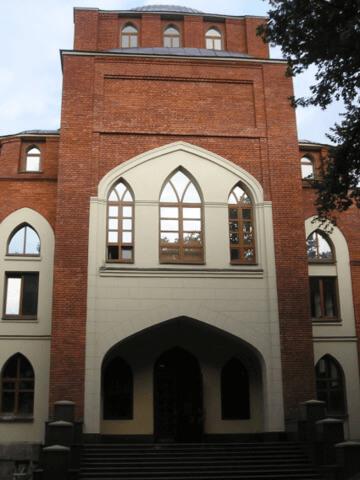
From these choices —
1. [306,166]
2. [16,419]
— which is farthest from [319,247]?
[16,419]

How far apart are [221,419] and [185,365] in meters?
1.80

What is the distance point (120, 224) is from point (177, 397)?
5.14m

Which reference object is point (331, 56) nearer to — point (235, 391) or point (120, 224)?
point (120, 224)

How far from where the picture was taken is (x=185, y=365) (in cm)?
1902

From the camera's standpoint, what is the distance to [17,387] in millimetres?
18344

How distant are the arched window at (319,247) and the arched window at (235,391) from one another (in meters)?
4.30

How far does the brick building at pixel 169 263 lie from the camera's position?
17.6 meters

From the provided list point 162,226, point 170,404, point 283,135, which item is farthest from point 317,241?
point 170,404

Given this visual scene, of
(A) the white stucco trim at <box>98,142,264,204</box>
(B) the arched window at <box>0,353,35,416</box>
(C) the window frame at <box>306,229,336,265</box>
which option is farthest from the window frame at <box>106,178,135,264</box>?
(C) the window frame at <box>306,229,336,265</box>

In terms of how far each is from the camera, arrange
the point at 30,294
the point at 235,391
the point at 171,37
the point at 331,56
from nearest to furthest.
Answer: the point at 331,56 → the point at 235,391 → the point at 30,294 → the point at 171,37

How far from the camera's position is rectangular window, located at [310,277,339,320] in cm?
2030

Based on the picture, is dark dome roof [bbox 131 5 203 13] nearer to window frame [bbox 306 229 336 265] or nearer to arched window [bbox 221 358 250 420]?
window frame [bbox 306 229 336 265]

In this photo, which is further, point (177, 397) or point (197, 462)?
point (177, 397)

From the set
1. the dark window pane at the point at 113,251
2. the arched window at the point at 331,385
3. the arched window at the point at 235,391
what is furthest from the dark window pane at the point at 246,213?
the arched window at the point at 331,385
